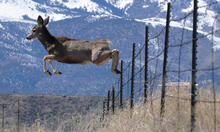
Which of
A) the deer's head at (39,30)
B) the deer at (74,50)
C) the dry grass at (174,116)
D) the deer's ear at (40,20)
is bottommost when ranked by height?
the dry grass at (174,116)

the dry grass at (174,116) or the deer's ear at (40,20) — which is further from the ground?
the deer's ear at (40,20)

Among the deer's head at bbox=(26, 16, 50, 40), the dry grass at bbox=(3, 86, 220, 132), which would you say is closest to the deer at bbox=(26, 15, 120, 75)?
the deer's head at bbox=(26, 16, 50, 40)

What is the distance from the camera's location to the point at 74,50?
1454 cm

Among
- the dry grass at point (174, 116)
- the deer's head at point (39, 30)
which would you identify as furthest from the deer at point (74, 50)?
the dry grass at point (174, 116)

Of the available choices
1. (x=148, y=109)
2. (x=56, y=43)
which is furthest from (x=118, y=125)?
(x=56, y=43)

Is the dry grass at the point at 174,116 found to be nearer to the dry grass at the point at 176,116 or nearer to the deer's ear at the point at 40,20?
the dry grass at the point at 176,116

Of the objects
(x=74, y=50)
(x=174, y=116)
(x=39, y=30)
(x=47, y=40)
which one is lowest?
(x=174, y=116)

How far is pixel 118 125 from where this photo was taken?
62.4ft

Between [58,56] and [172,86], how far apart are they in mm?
3378

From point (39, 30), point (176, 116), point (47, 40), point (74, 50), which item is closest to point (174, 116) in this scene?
point (176, 116)

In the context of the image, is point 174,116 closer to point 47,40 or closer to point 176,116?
point 176,116

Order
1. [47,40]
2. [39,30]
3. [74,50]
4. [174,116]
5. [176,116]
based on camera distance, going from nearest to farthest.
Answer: [176,116]
[174,116]
[74,50]
[47,40]
[39,30]

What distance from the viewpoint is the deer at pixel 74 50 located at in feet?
46.8

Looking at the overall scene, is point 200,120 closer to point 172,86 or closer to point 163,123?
point 163,123
